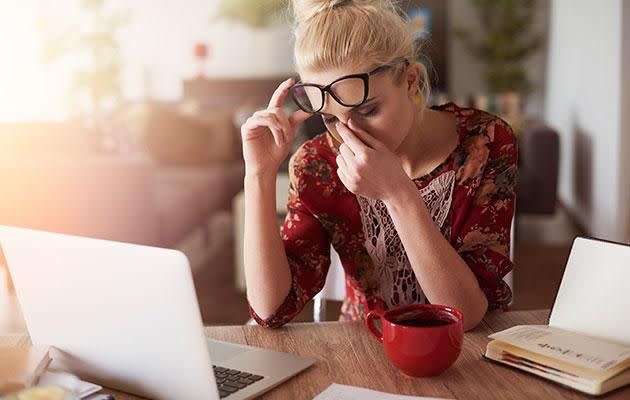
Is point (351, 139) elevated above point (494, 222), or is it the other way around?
point (351, 139)

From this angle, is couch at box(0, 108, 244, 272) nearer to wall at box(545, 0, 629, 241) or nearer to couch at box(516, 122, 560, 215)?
couch at box(516, 122, 560, 215)

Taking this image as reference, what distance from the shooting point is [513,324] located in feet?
4.17

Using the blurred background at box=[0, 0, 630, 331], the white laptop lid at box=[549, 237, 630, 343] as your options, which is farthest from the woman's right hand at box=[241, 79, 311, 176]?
the white laptop lid at box=[549, 237, 630, 343]

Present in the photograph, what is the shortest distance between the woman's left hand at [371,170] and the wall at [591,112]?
3.25 metres

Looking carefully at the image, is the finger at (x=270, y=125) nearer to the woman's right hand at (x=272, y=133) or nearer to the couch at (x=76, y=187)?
the woman's right hand at (x=272, y=133)

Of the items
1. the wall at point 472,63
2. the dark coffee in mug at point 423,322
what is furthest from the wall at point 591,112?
the dark coffee in mug at point 423,322

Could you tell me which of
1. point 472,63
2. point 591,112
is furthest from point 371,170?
point 472,63

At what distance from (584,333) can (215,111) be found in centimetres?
487

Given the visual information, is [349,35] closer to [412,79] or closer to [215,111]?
[412,79]

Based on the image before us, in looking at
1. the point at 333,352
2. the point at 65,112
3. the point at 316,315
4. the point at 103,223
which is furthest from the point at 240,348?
the point at 65,112

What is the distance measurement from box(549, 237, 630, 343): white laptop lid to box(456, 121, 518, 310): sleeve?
7.5 inches

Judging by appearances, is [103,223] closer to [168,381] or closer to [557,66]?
[168,381]

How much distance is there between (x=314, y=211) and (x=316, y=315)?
261 millimetres

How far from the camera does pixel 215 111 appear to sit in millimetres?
5840
